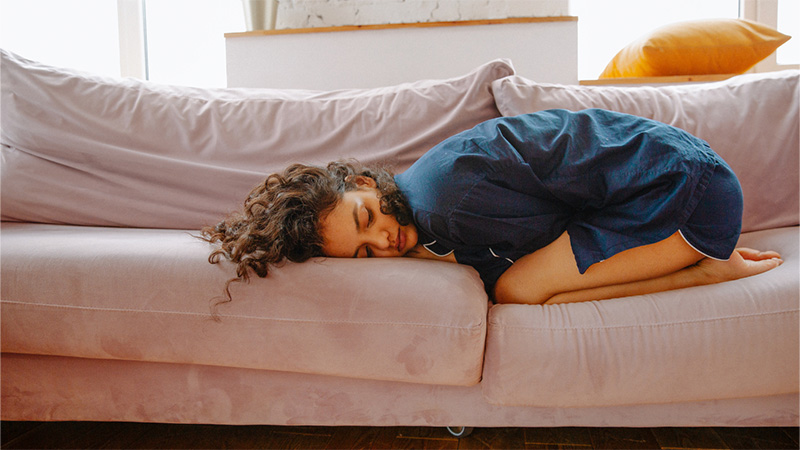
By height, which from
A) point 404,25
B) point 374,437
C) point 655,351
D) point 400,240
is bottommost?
point 374,437

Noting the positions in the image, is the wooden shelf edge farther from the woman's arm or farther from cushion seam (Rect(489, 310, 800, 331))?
cushion seam (Rect(489, 310, 800, 331))

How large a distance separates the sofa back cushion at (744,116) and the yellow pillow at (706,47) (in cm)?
52

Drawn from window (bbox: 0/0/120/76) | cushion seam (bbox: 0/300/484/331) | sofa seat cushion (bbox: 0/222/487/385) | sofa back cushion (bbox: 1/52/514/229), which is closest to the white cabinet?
sofa back cushion (bbox: 1/52/514/229)

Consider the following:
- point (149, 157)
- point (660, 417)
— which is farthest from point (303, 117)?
point (660, 417)

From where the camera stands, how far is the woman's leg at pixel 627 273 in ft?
3.26

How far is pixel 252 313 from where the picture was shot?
3.02ft

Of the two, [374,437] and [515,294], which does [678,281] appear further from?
[374,437]

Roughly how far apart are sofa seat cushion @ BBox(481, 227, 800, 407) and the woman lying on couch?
0.36ft

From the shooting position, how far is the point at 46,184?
140cm

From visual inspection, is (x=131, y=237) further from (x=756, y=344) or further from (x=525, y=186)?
(x=756, y=344)

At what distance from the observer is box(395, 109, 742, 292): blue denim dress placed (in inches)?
37.7

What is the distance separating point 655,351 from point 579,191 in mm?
334

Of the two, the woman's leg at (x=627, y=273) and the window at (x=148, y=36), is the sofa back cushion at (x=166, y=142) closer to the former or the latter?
the woman's leg at (x=627, y=273)

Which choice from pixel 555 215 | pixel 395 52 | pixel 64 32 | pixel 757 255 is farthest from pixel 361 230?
pixel 64 32
